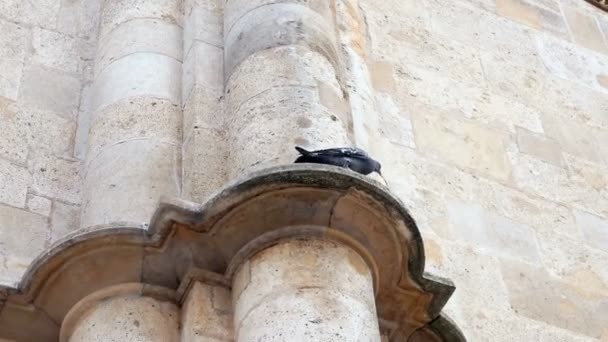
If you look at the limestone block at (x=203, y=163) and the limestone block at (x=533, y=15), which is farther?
the limestone block at (x=533, y=15)

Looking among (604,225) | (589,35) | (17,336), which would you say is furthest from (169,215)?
(589,35)

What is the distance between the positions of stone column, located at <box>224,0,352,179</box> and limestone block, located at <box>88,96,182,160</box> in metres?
0.22

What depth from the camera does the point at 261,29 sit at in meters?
4.68

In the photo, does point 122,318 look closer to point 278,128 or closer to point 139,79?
point 278,128

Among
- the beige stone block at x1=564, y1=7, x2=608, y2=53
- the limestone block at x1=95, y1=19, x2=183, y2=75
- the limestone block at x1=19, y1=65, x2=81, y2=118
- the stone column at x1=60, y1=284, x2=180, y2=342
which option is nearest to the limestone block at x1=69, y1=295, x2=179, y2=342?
the stone column at x1=60, y1=284, x2=180, y2=342

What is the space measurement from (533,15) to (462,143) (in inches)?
66.3

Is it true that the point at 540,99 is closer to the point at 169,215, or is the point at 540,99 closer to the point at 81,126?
the point at 81,126

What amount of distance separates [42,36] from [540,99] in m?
2.63

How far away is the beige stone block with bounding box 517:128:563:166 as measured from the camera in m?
5.92

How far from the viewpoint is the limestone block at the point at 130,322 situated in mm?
3611

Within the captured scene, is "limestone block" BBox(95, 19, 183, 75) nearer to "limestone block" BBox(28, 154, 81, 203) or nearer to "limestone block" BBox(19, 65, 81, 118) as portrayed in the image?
"limestone block" BBox(19, 65, 81, 118)

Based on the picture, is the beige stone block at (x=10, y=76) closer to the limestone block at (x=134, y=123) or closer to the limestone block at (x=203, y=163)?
the limestone block at (x=134, y=123)

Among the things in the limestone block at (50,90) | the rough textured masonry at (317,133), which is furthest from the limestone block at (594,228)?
the limestone block at (50,90)

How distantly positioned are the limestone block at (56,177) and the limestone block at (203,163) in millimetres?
445
